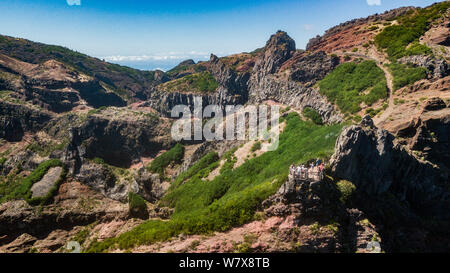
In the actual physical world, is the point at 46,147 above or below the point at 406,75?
below

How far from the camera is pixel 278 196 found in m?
24.3

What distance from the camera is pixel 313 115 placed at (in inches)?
2307

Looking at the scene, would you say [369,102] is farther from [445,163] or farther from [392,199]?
[392,199]

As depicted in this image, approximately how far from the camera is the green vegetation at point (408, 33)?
5850cm

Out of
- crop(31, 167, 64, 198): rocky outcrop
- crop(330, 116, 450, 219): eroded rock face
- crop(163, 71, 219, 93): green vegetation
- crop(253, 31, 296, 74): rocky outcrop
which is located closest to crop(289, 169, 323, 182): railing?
crop(330, 116, 450, 219): eroded rock face

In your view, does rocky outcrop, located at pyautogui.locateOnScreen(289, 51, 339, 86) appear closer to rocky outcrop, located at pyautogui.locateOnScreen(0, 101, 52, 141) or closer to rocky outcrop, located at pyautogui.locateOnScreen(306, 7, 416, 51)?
rocky outcrop, located at pyautogui.locateOnScreen(306, 7, 416, 51)

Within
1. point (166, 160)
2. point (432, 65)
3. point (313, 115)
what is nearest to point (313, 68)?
point (313, 115)

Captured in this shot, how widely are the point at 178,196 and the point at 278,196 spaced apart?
32049mm

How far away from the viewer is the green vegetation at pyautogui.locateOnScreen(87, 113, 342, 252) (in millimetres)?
25672

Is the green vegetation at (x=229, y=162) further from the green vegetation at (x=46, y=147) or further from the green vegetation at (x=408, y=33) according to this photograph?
the green vegetation at (x=46, y=147)

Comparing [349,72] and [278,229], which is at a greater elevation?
[349,72]

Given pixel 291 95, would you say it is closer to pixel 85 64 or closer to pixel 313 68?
pixel 313 68

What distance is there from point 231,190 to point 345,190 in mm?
21688
